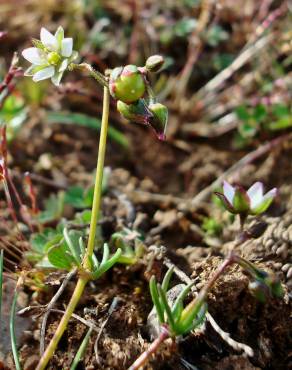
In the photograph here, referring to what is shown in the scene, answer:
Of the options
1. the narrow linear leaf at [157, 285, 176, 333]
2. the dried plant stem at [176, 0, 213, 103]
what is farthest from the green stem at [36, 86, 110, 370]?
the dried plant stem at [176, 0, 213, 103]

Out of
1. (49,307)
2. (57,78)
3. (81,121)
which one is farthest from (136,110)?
(81,121)

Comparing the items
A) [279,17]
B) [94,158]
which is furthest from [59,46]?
[279,17]

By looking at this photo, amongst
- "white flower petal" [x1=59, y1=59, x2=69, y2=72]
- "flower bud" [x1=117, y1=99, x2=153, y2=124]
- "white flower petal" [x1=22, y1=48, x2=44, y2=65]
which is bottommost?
"flower bud" [x1=117, y1=99, x2=153, y2=124]

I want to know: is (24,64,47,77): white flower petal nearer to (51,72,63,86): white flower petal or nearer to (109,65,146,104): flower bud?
(51,72,63,86): white flower petal

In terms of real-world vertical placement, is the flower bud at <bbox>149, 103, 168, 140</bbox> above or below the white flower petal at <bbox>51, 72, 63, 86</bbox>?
below

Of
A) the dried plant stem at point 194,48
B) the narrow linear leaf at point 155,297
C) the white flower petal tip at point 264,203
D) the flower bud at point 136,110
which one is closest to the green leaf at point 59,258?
the narrow linear leaf at point 155,297
